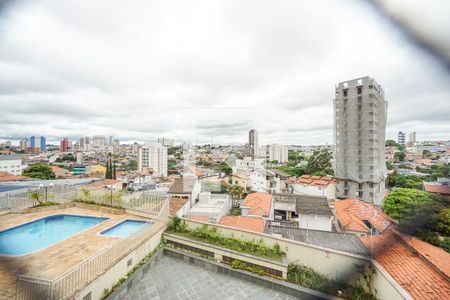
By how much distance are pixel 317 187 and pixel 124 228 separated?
14.0 m

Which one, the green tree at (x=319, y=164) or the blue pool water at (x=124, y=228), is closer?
the blue pool water at (x=124, y=228)

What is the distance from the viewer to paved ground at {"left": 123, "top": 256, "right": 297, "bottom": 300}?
2.76 meters

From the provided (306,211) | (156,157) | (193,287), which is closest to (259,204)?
(306,211)

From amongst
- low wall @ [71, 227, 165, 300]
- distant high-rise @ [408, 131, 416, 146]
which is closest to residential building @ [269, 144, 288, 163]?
low wall @ [71, 227, 165, 300]

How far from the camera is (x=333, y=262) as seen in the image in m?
2.78

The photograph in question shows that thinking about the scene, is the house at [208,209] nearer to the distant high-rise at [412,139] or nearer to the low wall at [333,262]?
the low wall at [333,262]

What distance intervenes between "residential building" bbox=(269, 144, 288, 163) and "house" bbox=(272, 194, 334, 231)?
29.3m

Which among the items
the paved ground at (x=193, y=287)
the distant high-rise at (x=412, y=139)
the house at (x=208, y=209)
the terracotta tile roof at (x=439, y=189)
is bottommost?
the house at (x=208, y=209)

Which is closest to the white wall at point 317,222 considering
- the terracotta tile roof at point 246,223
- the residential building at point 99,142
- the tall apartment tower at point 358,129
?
the terracotta tile roof at point 246,223

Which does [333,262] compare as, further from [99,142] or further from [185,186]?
[99,142]

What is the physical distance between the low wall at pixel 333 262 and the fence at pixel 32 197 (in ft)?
14.5

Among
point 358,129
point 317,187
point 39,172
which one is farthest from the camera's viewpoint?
point 39,172

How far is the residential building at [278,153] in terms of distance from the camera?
40.5m

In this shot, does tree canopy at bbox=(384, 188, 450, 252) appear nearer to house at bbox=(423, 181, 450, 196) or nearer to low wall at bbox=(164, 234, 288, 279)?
house at bbox=(423, 181, 450, 196)
